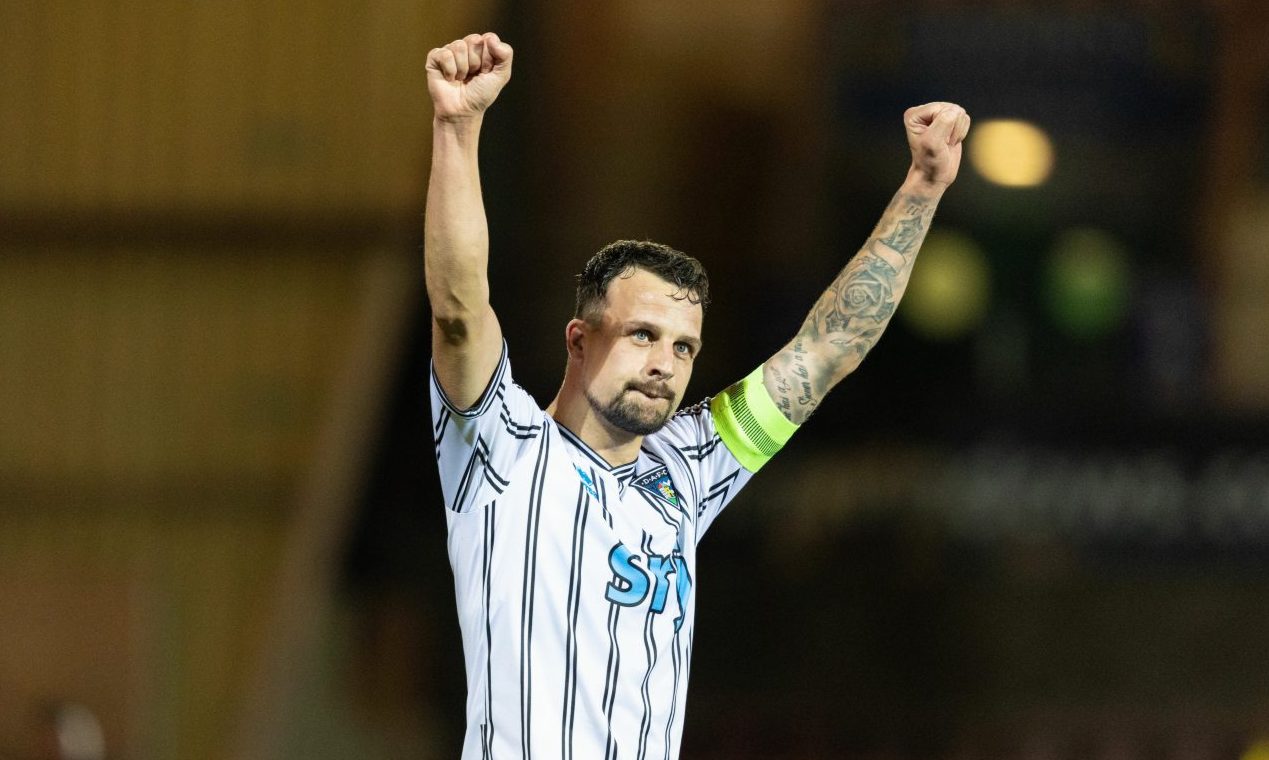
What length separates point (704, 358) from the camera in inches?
392

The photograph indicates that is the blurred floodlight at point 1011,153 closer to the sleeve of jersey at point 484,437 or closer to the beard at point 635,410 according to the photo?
the beard at point 635,410

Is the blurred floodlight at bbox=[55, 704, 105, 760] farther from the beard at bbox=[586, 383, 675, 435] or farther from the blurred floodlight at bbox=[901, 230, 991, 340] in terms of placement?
the beard at bbox=[586, 383, 675, 435]

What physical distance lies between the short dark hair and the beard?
21 centimetres

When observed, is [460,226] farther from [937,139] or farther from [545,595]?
[937,139]

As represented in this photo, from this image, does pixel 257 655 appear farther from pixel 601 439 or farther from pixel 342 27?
pixel 601 439

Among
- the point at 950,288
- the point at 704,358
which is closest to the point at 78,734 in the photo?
the point at 704,358

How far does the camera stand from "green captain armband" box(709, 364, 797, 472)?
360 centimetres

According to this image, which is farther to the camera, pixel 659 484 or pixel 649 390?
pixel 659 484

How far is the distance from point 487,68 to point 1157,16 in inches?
337

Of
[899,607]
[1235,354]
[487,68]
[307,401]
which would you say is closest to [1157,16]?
[1235,354]

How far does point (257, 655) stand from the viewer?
10.4 metres

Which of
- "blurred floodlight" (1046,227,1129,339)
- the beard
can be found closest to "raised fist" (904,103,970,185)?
the beard

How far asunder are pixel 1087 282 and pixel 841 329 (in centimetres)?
708

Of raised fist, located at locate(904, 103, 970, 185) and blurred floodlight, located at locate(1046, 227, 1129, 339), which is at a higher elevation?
raised fist, located at locate(904, 103, 970, 185)
